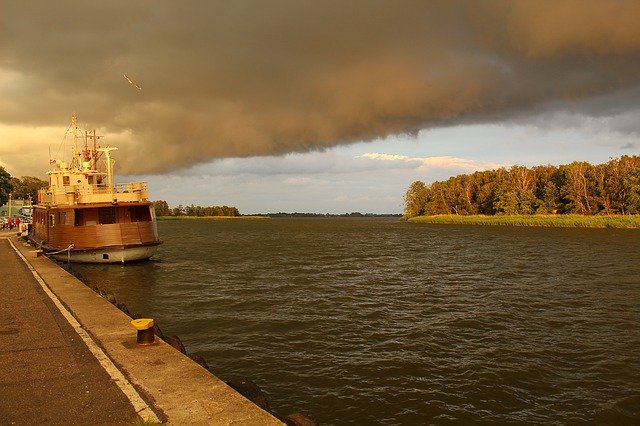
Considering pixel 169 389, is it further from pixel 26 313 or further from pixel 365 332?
pixel 365 332

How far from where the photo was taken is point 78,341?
1045 cm

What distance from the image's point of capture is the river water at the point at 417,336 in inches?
421

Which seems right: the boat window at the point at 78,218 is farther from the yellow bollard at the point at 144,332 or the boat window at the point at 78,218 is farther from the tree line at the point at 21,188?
the tree line at the point at 21,188

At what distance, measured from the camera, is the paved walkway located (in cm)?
665

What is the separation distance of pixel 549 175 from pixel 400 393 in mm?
115111

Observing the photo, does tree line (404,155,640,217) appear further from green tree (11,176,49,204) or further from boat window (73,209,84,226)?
green tree (11,176,49,204)

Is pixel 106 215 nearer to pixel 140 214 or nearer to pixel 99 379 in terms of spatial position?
pixel 140 214

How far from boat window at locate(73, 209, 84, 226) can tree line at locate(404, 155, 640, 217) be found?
3754 inches

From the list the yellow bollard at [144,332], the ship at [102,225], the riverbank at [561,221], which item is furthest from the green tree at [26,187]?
the yellow bollard at [144,332]

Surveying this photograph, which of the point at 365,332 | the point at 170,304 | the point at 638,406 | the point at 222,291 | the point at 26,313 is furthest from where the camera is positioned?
the point at 222,291

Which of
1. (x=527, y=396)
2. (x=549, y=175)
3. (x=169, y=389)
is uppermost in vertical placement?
(x=549, y=175)

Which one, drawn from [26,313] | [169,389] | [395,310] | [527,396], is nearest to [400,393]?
[527,396]

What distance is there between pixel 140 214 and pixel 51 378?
29009 mm

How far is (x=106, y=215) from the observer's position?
34.1m
